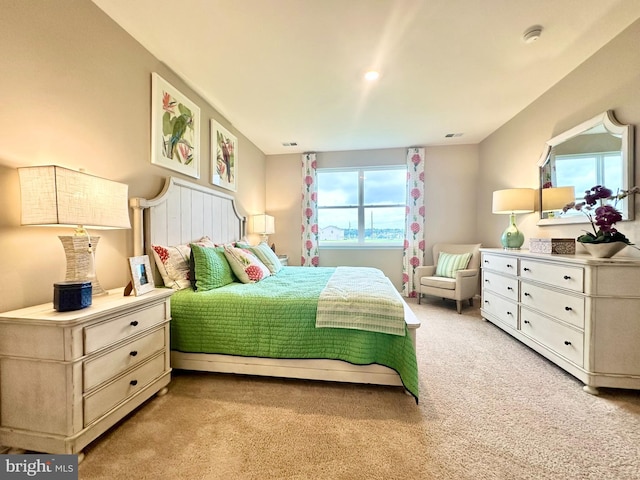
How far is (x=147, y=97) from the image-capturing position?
81.1 inches

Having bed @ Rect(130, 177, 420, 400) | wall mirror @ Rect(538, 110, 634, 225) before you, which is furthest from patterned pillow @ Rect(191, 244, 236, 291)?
wall mirror @ Rect(538, 110, 634, 225)

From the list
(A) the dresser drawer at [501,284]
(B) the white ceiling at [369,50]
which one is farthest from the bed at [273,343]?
(A) the dresser drawer at [501,284]

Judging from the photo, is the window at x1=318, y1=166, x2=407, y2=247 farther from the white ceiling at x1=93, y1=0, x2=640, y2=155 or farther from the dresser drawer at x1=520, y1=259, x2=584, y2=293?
the dresser drawer at x1=520, y1=259, x2=584, y2=293

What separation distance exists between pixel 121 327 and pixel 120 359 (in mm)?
166

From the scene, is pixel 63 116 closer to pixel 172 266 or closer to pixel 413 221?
pixel 172 266

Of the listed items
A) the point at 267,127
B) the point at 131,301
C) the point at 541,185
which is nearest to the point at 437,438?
the point at 131,301

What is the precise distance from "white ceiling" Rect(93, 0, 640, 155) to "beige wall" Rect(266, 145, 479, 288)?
44.9 inches

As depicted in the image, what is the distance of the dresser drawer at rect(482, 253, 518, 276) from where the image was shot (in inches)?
98.7

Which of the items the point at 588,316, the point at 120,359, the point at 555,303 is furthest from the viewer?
the point at 555,303

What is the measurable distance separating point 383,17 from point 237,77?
1.37 m

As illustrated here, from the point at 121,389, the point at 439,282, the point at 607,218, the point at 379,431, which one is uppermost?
the point at 607,218

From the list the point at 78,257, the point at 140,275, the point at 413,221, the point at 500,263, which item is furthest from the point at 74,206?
the point at 413,221

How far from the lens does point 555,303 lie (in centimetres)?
199

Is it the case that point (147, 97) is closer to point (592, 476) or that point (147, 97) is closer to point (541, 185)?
point (592, 476)
